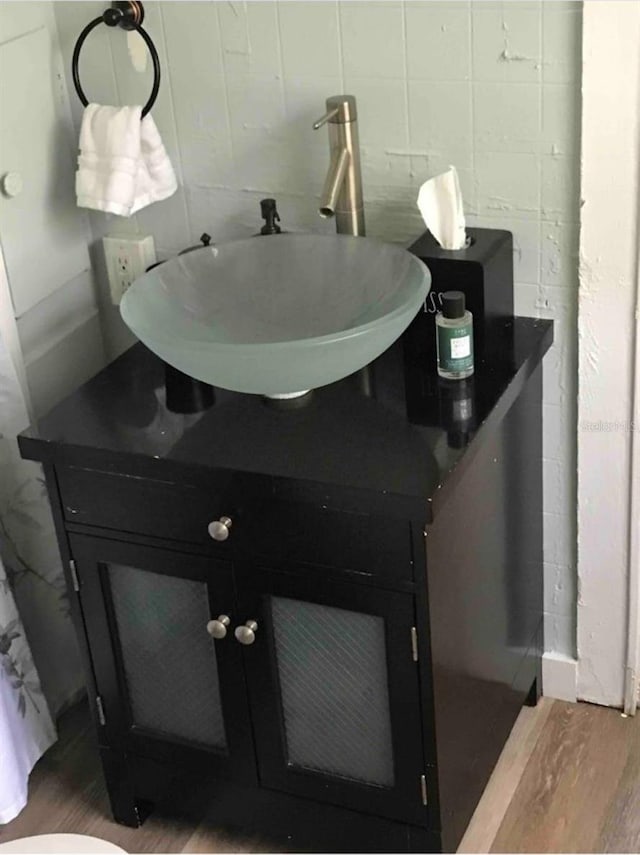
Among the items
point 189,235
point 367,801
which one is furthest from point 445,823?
point 189,235

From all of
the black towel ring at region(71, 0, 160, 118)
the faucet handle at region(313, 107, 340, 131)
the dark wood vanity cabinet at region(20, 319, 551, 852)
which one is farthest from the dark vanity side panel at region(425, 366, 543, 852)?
the black towel ring at region(71, 0, 160, 118)

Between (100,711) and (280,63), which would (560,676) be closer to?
(100,711)

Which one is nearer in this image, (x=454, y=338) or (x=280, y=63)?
(x=454, y=338)

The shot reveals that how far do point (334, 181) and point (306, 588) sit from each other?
0.54m

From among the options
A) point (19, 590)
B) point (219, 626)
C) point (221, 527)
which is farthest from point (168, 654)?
point (19, 590)

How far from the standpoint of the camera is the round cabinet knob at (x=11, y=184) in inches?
71.2

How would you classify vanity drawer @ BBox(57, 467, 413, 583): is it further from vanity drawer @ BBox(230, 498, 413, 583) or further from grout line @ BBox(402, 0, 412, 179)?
grout line @ BBox(402, 0, 412, 179)

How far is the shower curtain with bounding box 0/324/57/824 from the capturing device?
6.09ft

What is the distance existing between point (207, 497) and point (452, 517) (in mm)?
299

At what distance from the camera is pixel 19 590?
199cm

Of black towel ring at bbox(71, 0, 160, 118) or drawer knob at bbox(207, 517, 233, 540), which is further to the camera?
black towel ring at bbox(71, 0, 160, 118)

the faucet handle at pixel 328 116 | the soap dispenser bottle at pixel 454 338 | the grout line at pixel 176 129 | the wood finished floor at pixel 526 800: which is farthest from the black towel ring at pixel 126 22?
the wood finished floor at pixel 526 800

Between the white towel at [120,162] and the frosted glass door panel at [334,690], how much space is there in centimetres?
64

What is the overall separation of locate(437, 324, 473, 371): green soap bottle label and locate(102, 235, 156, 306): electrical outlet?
0.58 m
